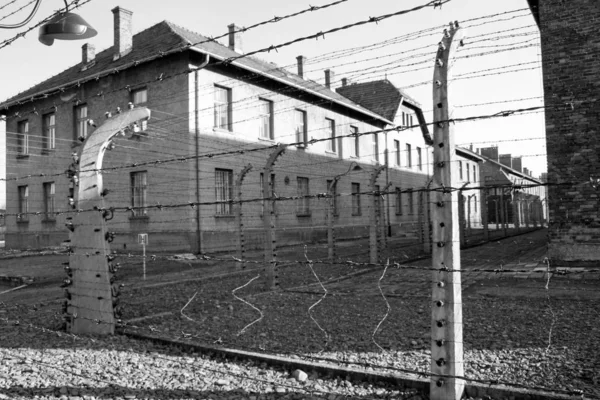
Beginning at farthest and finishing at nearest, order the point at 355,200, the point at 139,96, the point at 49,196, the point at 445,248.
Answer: the point at 355,200 < the point at 49,196 < the point at 139,96 < the point at 445,248

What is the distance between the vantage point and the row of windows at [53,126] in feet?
67.3

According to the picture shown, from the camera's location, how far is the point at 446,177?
11.7ft

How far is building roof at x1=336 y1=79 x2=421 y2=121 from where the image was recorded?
32875 millimetres

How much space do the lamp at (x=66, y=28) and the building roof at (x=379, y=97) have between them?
27160 mm

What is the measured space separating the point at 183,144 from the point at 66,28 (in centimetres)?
1239

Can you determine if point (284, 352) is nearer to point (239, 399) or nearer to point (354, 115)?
point (239, 399)

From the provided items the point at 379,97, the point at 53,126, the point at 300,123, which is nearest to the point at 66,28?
the point at 300,123

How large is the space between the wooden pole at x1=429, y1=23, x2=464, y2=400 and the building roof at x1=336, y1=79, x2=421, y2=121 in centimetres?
2906

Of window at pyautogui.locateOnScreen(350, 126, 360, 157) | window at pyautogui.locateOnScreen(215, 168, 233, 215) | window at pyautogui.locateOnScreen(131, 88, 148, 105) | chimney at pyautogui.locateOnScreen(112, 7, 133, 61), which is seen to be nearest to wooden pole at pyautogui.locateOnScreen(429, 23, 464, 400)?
window at pyautogui.locateOnScreen(215, 168, 233, 215)

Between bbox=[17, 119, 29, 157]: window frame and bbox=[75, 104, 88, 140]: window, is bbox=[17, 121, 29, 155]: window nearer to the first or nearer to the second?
bbox=[17, 119, 29, 157]: window frame

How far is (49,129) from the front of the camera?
968 inches

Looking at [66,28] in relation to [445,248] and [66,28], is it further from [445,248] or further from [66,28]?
[445,248]

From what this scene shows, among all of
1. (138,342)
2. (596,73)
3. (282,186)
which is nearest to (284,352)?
(138,342)

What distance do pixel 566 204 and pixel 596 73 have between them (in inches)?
101
